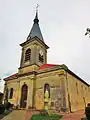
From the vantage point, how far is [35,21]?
110 ft

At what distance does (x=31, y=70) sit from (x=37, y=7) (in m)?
16.0

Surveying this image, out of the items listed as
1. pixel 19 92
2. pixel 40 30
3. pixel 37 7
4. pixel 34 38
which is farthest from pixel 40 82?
pixel 37 7

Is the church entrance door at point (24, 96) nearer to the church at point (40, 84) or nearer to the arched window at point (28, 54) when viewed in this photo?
the church at point (40, 84)

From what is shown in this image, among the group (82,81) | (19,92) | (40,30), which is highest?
(40,30)

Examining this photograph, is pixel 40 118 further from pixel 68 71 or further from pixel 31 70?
pixel 31 70

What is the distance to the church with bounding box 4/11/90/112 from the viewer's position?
68.8 feet

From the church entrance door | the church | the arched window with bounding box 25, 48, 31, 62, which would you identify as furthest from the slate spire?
the church entrance door

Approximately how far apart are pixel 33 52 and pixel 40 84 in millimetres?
5667

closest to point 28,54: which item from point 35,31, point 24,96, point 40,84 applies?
point 35,31

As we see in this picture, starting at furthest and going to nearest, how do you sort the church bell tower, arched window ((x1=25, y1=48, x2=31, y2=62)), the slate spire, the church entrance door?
the slate spire, arched window ((x1=25, y1=48, x2=31, y2=62)), the church bell tower, the church entrance door

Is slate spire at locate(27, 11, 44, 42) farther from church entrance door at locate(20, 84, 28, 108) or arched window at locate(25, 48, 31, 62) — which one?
church entrance door at locate(20, 84, 28, 108)

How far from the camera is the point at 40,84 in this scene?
2341cm

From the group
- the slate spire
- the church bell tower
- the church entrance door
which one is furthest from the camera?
the slate spire

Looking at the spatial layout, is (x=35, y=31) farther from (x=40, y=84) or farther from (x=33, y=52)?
(x=40, y=84)
